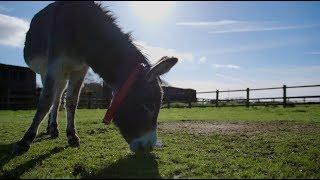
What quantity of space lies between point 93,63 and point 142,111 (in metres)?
1.31

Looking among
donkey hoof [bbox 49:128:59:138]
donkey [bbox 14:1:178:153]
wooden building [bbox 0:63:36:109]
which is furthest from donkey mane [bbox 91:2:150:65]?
wooden building [bbox 0:63:36:109]

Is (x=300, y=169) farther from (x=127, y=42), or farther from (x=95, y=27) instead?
(x=95, y=27)

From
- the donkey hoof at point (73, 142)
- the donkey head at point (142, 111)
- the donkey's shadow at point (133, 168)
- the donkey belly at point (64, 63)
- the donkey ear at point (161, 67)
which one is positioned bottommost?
the donkey's shadow at point (133, 168)

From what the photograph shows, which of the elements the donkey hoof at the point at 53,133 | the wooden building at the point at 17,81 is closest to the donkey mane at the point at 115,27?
the donkey hoof at the point at 53,133

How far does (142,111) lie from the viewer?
4.51 metres

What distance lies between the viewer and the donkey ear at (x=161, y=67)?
4227mm

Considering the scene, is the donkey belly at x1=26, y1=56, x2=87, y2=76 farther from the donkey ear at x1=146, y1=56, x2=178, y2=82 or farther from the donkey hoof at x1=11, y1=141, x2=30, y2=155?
the donkey ear at x1=146, y1=56, x2=178, y2=82

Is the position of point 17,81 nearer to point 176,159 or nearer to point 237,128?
point 237,128

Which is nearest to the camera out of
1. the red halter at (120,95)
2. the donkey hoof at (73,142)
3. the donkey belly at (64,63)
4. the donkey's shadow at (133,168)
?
the donkey's shadow at (133,168)

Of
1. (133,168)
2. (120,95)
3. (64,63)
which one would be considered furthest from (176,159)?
(64,63)

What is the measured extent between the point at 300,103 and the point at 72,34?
19.1 m

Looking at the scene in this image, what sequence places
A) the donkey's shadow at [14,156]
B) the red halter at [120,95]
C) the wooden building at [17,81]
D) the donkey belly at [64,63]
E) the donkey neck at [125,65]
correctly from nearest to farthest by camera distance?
the donkey's shadow at [14,156], the red halter at [120,95], the donkey neck at [125,65], the donkey belly at [64,63], the wooden building at [17,81]

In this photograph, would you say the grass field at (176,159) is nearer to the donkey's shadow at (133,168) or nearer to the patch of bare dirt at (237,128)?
the donkey's shadow at (133,168)

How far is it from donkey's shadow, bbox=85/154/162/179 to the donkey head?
0.20m
